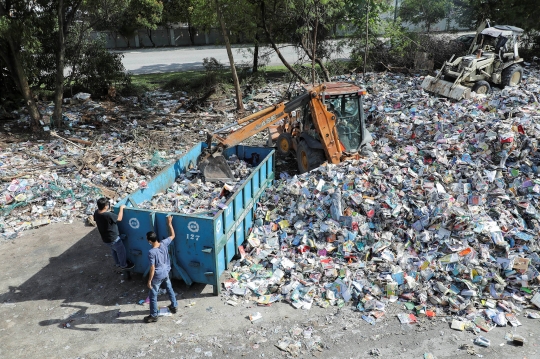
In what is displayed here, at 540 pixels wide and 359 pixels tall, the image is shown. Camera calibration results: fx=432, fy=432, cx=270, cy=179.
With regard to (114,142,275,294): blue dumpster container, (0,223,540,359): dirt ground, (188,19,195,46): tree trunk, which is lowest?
(0,223,540,359): dirt ground

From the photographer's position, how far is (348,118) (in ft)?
28.2

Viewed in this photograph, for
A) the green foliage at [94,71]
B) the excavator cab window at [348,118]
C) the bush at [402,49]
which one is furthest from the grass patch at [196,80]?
the excavator cab window at [348,118]

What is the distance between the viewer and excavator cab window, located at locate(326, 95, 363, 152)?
27.7 ft

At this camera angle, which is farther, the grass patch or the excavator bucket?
the grass patch

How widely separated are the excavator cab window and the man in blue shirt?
4.25 meters

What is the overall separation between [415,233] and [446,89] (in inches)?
302

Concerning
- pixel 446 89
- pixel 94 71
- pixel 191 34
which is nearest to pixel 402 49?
pixel 446 89

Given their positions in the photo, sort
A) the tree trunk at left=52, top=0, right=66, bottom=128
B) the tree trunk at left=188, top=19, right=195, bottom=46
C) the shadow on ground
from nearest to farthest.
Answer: the shadow on ground
the tree trunk at left=52, top=0, right=66, bottom=128
the tree trunk at left=188, top=19, right=195, bottom=46

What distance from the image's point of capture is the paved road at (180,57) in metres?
22.5

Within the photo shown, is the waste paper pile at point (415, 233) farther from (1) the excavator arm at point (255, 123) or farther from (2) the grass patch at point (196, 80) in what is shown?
(2) the grass patch at point (196, 80)

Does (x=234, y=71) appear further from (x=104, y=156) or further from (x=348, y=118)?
(x=348, y=118)

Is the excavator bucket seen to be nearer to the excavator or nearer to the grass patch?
the excavator

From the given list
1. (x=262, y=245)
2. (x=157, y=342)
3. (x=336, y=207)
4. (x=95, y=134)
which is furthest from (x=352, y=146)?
(x=95, y=134)

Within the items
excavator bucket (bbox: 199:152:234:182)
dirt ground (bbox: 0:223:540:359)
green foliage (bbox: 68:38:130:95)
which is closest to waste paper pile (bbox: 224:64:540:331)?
dirt ground (bbox: 0:223:540:359)
